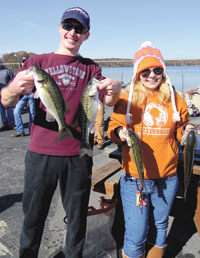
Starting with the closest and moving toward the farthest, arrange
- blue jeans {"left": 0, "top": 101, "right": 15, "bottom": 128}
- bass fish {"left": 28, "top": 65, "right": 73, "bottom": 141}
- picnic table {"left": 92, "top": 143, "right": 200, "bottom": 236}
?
bass fish {"left": 28, "top": 65, "right": 73, "bottom": 141} → picnic table {"left": 92, "top": 143, "right": 200, "bottom": 236} → blue jeans {"left": 0, "top": 101, "right": 15, "bottom": 128}

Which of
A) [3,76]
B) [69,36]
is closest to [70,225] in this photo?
[69,36]

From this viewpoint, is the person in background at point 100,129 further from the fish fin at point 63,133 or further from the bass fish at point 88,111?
the fish fin at point 63,133

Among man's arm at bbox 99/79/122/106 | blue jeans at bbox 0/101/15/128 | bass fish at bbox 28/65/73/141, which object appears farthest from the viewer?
blue jeans at bbox 0/101/15/128

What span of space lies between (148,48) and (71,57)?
99 cm

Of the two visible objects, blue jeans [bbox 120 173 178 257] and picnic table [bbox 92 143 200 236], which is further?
picnic table [bbox 92 143 200 236]

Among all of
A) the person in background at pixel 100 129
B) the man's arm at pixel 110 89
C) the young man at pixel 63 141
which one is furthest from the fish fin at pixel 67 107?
the person in background at pixel 100 129

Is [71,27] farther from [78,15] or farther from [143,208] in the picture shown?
[143,208]

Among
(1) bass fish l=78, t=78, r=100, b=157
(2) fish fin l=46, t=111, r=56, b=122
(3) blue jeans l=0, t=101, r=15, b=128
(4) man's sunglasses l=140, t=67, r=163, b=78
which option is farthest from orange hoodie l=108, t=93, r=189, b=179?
(3) blue jeans l=0, t=101, r=15, b=128

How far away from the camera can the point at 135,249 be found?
268 centimetres

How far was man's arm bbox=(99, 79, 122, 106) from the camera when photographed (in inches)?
88.6

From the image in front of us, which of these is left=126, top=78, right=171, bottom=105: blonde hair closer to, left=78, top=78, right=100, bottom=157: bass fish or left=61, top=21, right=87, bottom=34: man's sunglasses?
left=78, top=78, right=100, bottom=157: bass fish

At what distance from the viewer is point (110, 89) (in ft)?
7.54

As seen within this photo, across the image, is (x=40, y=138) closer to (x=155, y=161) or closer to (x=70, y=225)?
(x=70, y=225)

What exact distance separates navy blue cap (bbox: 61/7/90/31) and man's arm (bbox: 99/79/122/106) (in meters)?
0.61
